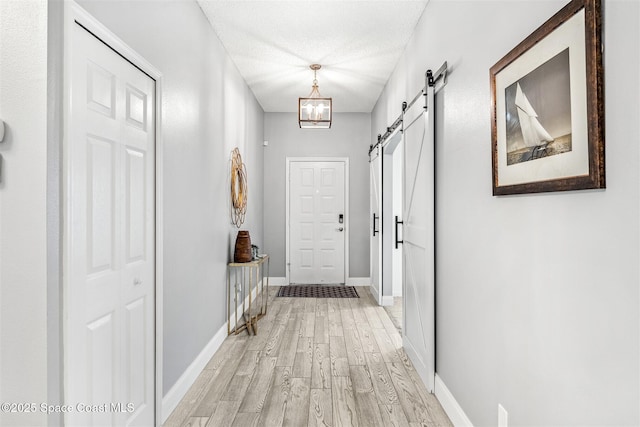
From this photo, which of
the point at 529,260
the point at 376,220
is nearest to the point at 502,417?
the point at 529,260

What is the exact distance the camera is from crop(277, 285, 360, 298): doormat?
18.5 feet

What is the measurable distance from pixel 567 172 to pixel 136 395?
2.18m

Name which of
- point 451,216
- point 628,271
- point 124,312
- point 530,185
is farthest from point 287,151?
point 628,271

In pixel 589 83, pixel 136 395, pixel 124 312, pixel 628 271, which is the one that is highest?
pixel 589 83

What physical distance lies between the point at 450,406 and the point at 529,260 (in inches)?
49.8

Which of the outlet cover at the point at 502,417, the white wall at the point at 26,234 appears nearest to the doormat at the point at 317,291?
the outlet cover at the point at 502,417

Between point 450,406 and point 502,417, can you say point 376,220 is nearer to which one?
point 450,406

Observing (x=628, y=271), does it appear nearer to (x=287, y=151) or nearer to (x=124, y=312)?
(x=124, y=312)

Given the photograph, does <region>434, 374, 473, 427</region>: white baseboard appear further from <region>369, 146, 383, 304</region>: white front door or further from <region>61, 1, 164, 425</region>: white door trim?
<region>369, 146, 383, 304</region>: white front door

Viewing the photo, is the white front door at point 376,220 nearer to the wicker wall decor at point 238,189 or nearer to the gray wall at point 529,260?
the wicker wall decor at point 238,189

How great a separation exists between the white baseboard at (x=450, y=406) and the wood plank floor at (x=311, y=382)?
0.13 feet

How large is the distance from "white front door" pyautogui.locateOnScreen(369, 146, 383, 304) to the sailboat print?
3.48 meters

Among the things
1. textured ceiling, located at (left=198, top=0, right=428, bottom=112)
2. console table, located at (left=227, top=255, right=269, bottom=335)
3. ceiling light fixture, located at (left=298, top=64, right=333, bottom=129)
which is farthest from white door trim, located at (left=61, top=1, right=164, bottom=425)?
ceiling light fixture, located at (left=298, top=64, right=333, bottom=129)

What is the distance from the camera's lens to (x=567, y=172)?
4.08ft
